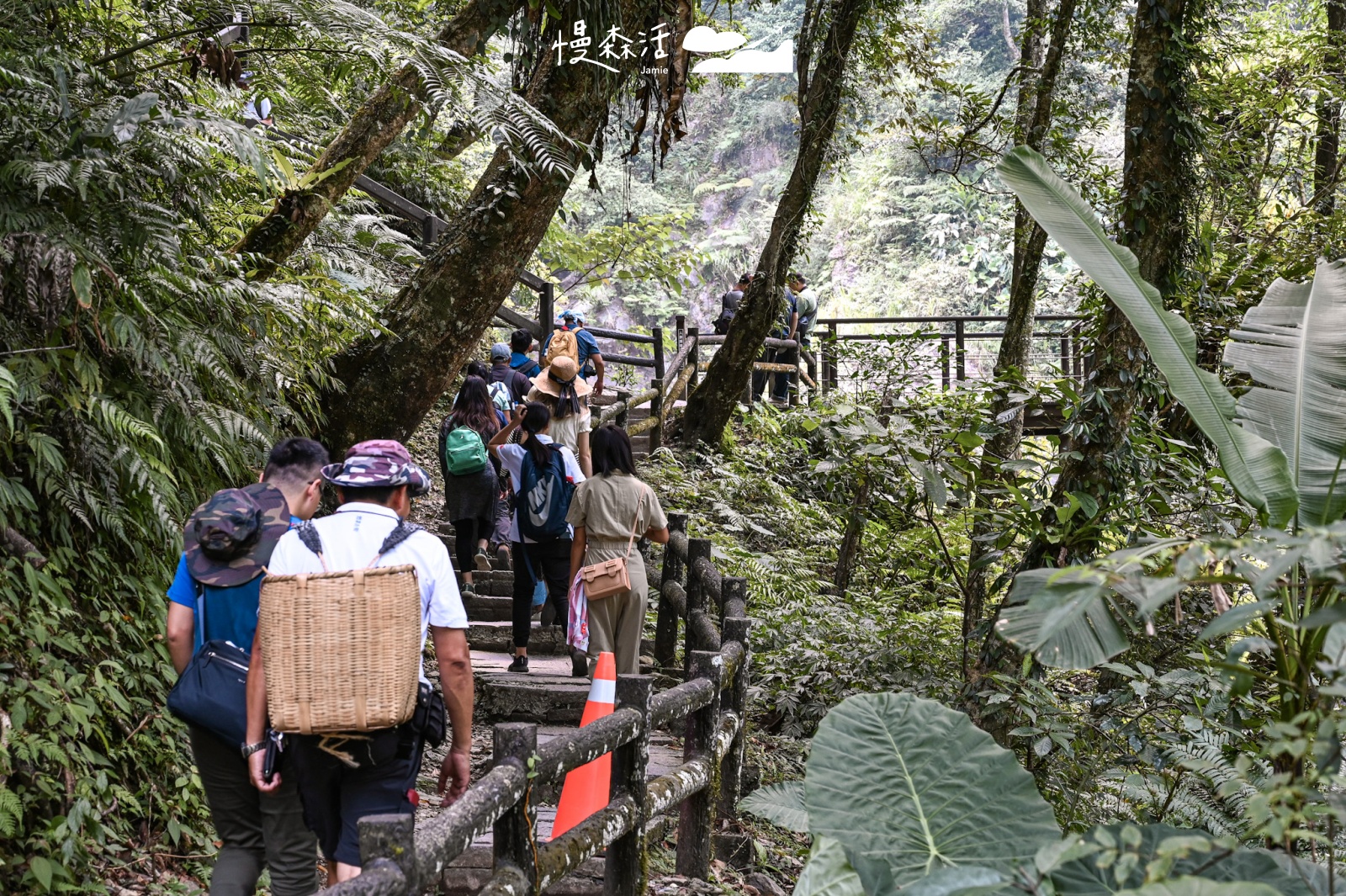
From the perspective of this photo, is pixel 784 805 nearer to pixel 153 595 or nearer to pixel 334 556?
pixel 334 556

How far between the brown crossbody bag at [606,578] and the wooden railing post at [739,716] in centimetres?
62

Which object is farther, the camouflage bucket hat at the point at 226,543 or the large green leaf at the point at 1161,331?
the camouflage bucket hat at the point at 226,543

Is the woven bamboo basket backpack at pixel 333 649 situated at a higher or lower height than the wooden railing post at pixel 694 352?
lower

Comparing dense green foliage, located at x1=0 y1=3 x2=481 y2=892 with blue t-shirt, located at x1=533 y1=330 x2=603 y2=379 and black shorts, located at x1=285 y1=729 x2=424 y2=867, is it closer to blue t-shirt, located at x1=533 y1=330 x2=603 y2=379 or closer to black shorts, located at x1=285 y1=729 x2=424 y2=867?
black shorts, located at x1=285 y1=729 x2=424 y2=867

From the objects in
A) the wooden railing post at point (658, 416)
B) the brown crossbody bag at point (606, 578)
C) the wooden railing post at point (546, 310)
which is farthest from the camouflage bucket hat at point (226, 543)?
the wooden railing post at point (658, 416)

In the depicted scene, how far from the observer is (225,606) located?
9.93ft

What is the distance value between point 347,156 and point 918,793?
21.1ft

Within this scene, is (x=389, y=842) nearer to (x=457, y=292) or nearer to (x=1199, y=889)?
(x=1199, y=889)

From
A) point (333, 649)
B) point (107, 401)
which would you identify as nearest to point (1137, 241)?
point (333, 649)

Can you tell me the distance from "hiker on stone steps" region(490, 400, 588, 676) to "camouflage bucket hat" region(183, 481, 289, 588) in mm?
3197

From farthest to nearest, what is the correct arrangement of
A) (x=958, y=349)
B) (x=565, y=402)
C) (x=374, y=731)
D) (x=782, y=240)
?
(x=958, y=349), (x=782, y=240), (x=565, y=402), (x=374, y=731)

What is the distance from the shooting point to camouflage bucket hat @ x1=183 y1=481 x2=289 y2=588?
299 cm

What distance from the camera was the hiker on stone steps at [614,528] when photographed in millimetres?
5610

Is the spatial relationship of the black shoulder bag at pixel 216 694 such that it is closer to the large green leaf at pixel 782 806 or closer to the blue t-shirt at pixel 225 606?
the blue t-shirt at pixel 225 606
